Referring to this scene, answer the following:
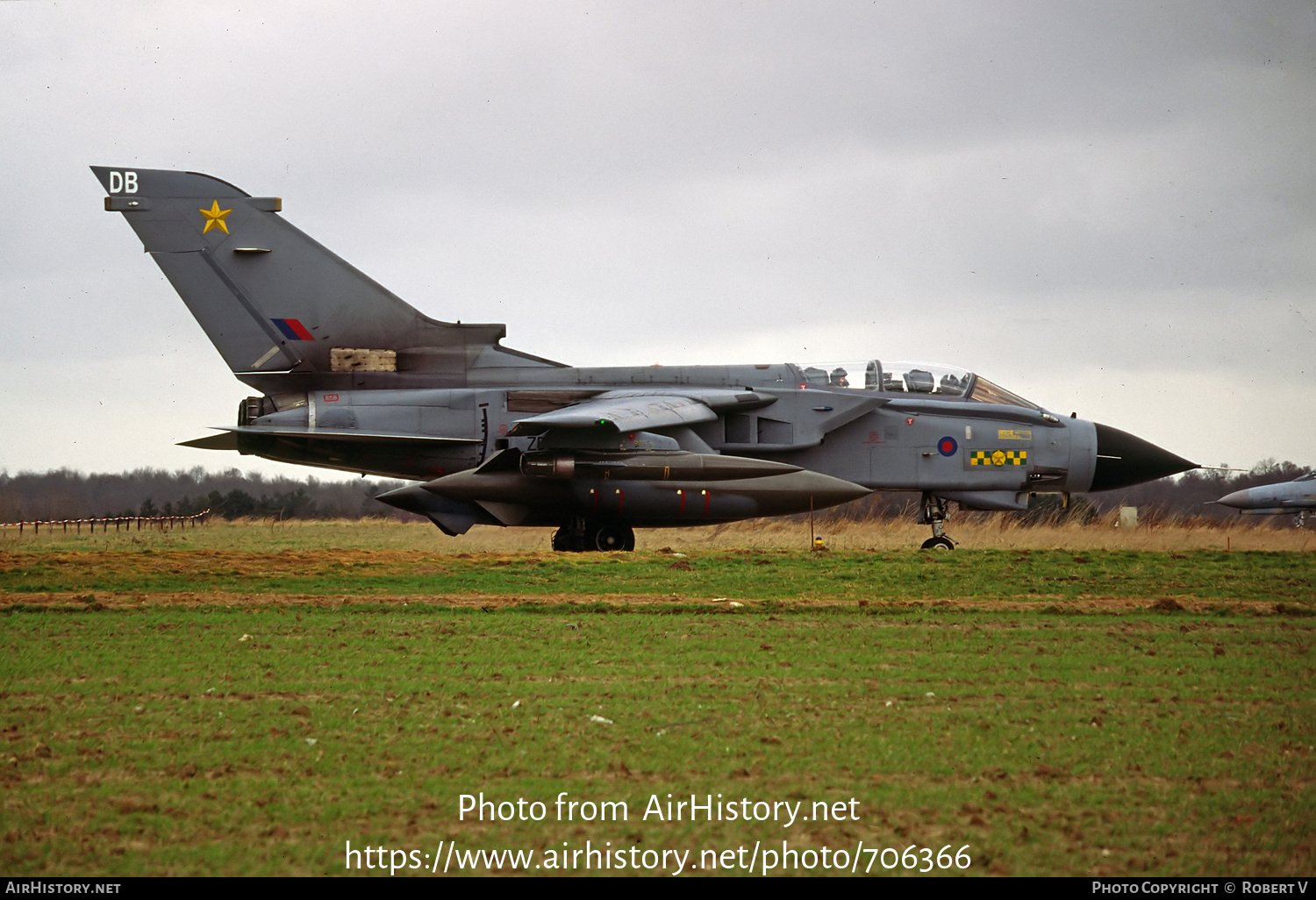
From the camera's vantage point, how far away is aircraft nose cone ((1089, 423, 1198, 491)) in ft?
63.7

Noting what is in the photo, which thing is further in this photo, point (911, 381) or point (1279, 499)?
point (1279, 499)

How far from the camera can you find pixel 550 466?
1631 centimetres

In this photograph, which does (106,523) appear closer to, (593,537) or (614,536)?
(593,537)

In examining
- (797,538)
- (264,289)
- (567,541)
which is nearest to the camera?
(264,289)

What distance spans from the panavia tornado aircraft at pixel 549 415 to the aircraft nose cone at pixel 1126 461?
0.03 m

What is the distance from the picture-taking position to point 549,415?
16703 mm

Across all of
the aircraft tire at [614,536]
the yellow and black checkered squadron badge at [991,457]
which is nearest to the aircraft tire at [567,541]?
the aircraft tire at [614,536]

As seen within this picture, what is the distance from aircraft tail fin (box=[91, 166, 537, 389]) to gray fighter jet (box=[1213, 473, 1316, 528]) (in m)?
21.2

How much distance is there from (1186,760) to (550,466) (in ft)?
39.4

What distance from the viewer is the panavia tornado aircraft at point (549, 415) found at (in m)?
16.6

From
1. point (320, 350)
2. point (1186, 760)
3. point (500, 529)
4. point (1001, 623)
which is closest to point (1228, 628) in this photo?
point (1001, 623)

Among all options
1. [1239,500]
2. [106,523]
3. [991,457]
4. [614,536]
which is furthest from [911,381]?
[106,523]

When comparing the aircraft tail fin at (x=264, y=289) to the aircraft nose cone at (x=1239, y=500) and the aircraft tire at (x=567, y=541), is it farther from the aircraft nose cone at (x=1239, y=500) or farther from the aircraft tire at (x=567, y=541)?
the aircraft nose cone at (x=1239, y=500)

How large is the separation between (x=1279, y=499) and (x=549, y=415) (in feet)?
69.9
